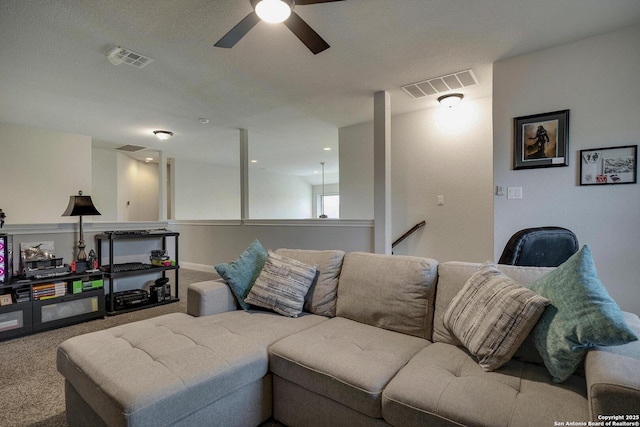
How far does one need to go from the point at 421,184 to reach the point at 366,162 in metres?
0.97

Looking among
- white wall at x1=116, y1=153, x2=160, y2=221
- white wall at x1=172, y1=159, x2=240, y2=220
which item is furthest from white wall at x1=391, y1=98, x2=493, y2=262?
white wall at x1=116, y1=153, x2=160, y2=221

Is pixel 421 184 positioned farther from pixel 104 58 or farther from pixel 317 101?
pixel 104 58

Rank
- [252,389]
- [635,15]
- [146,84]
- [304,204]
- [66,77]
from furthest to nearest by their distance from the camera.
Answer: [304,204] → [146,84] → [66,77] → [635,15] → [252,389]

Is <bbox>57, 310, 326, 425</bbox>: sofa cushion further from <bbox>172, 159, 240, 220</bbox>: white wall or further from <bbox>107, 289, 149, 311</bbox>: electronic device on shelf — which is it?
<bbox>172, 159, 240, 220</bbox>: white wall

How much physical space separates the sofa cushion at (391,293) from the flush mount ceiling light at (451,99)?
267 centimetres

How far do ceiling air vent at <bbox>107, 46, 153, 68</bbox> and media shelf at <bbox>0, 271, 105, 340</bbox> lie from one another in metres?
2.17

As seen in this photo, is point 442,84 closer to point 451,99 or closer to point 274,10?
point 451,99

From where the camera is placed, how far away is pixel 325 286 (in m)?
2.17

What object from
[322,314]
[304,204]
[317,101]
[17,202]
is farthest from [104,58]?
[304,204]

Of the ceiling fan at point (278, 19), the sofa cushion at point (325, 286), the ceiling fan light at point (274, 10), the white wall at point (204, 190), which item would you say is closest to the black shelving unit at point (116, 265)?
the sofa cushion at point (325, 286)

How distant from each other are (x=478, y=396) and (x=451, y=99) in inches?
139

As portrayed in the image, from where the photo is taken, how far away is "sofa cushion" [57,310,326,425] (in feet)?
3.87

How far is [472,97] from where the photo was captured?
3.94m

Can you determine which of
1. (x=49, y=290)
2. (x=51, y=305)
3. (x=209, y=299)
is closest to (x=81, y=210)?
(x=49, y=290)
